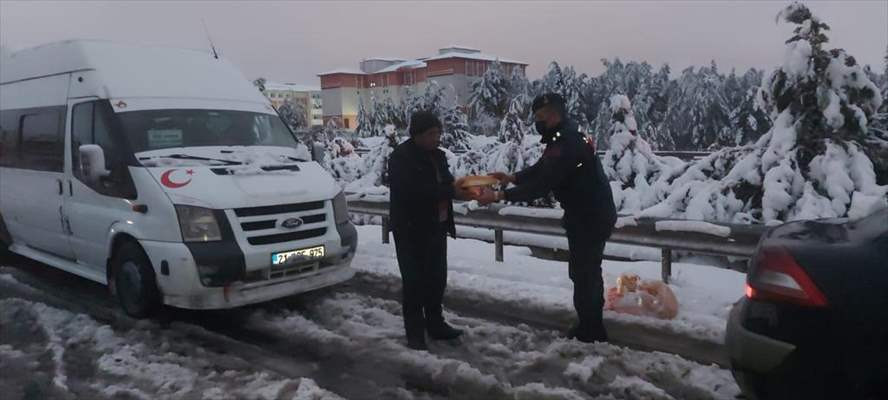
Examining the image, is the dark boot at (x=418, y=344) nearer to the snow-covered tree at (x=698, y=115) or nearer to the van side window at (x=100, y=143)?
the van side window at (x=100, y=143)

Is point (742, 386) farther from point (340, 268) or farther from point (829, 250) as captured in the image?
point (340, 268)

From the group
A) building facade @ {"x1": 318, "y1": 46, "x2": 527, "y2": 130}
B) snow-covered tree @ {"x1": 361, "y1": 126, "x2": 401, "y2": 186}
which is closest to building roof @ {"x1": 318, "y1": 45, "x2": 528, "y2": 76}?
building facade @ {"x1": 318, "y1": 46, "x2": 527, "y2": 130}

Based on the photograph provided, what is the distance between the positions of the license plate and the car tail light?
3.85m

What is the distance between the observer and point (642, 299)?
584cm

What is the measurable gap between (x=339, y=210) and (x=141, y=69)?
264 centimetres

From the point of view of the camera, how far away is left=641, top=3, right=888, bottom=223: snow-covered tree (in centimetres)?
732

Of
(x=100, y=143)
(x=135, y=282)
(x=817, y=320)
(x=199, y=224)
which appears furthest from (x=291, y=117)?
(x=817, y=320)

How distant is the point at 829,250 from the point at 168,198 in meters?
4.85

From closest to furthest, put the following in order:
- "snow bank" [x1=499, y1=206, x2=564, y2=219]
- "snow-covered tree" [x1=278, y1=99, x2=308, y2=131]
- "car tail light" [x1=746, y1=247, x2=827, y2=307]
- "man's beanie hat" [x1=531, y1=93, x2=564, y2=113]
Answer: "car tail light" [x1=746, y1=247, x2=827, y2=307], "man's beanie hat" [x1=531, y1=93, x2=564, y2=113], "snow bank" [x1=499, y1=206, x2=564, y2=219], "snow-covered tree" [x1=278, y1=99, x2=308, y2=131]

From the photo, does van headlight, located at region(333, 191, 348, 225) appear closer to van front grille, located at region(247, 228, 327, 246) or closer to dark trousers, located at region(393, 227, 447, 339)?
van front grille, located at region(247, 228, 327, 246)

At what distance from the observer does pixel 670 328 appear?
541cm

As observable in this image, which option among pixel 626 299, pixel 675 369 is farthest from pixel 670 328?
pixel 675 369

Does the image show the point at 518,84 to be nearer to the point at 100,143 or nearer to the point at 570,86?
the point at 570,86

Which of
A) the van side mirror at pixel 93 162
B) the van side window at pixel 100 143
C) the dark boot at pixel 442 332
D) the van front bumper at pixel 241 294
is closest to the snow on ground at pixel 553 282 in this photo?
the dark boot at pixel 442 332
